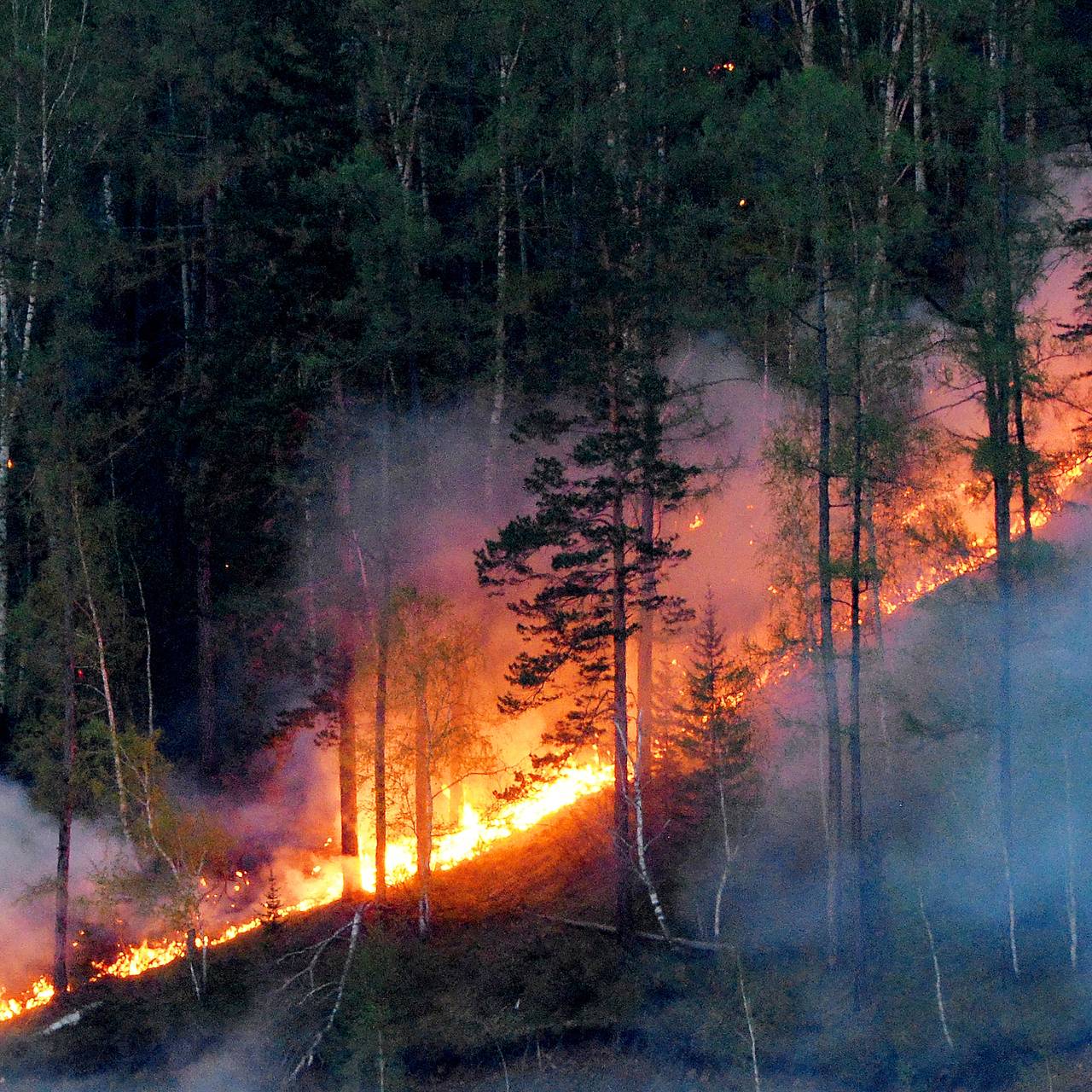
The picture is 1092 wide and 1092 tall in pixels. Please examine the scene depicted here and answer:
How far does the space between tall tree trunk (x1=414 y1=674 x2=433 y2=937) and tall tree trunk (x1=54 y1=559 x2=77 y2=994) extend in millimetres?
6506

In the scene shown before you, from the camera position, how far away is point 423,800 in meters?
23.6

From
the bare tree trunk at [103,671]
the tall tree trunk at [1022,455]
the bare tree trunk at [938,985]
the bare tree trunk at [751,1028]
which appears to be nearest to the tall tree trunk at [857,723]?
the bare tree trunk at [938,985]

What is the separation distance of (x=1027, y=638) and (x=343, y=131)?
17.2m

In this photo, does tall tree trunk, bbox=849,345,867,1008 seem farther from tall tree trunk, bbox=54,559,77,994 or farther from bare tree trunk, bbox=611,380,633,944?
tall tree trunk, bbox=54,559,77,994

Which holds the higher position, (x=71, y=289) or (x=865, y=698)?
(x=71, y=289)

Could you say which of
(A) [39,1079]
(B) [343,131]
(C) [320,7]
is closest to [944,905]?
(A) [39,1079]

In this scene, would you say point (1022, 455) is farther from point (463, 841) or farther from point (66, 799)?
point (66, 799)

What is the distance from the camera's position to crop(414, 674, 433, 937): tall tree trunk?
2305cm

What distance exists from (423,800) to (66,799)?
675cm

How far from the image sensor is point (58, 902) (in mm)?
23719

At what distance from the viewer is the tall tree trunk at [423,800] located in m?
23.0

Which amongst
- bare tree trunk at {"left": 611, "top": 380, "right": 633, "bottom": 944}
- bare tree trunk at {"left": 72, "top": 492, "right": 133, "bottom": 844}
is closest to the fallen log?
bare tree trunk at {"left": 611, "top": 380, "right": 633, "bottom": 944}

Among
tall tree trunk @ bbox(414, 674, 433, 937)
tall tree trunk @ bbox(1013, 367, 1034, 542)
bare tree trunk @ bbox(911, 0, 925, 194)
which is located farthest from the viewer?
bare tree trunk @ bbox(911, 0, 925, 194)

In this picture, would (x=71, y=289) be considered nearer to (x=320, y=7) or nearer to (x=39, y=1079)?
(x=320, y=7)
